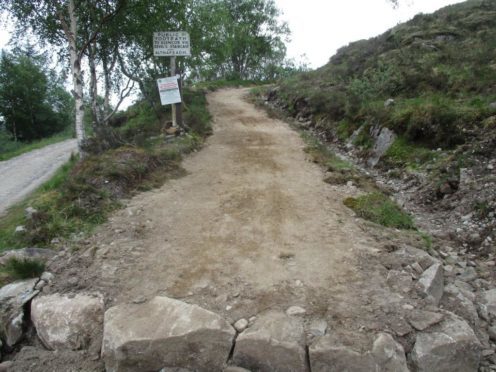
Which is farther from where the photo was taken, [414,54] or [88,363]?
[414,54]

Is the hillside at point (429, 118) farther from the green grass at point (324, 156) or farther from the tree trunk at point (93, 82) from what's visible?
the tree trunk at point (93, 82)

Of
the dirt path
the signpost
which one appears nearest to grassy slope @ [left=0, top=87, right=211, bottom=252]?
the dirt path

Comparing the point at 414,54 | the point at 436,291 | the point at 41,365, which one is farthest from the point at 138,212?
the point at 414,54

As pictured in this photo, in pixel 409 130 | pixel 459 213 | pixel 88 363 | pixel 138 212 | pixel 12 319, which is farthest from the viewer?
pixel 409 130

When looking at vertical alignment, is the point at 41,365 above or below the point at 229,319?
below

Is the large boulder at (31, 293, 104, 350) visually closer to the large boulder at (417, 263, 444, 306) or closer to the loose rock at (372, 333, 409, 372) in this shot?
the loose rock at (372, 333, 409, 372)

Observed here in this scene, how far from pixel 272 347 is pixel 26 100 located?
3275cm

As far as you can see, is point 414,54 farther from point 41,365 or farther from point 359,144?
point 41,365

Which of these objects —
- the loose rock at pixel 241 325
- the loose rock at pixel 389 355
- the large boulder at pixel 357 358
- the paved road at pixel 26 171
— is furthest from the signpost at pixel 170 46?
the loose rock at pixel 389 355

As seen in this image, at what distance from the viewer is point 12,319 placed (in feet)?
12.8

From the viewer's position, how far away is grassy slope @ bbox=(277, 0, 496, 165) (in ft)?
25.4

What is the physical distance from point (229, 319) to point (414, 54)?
12469mm

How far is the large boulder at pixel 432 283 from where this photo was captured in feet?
12.7

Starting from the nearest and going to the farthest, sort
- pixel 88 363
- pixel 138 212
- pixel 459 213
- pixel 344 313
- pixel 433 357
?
1. pixel 433 357
2. pixel 88 363
3. pixel 344 313
4. pixel 459 213
5. pixel 138 212
